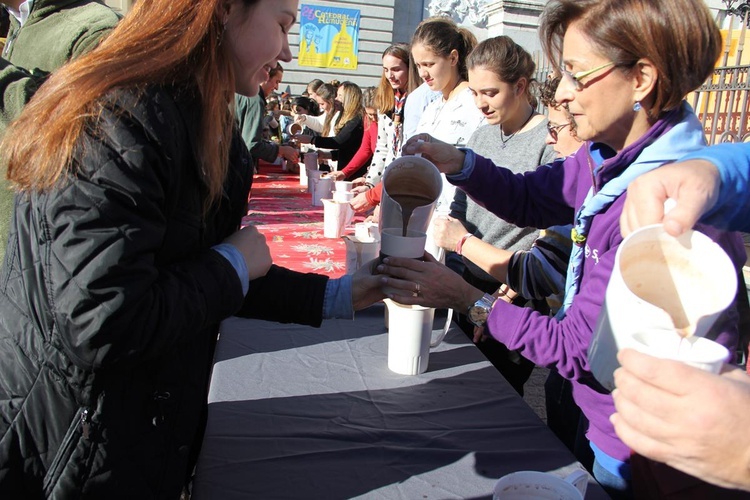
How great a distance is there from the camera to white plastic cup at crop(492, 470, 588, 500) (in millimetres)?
954

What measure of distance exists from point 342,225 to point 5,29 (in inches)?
79.8

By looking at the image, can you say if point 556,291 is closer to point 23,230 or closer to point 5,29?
point 23,230

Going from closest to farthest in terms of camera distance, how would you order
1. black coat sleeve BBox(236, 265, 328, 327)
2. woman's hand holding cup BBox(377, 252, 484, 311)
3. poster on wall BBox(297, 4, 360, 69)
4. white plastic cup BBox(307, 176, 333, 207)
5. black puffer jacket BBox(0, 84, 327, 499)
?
1. black puffer jacket BBox(0, 84, 327, 499)
2. black coat sleeve BBox(236, 265, 328, 327)
3. woman's hand holding cup BBox(377, 252, 484, 311)
4. white plastic cup BBox(307, 176, 333, 207)
5. poster on wall BBox(297, 4, 360, 69)

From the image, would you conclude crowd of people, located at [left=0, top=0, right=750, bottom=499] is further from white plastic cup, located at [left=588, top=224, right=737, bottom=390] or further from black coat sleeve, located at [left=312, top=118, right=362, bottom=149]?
black coat sleeve, located at [left=312, top=118, right=362, bottom=149]

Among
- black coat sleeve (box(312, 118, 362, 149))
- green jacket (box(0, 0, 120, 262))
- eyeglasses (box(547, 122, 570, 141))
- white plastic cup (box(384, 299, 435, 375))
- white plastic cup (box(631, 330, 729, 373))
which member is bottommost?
white plastic cup (box(384, 299, 435, 375))

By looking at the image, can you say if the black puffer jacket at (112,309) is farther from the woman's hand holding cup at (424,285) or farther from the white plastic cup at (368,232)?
the white plastic cup at (368,232)

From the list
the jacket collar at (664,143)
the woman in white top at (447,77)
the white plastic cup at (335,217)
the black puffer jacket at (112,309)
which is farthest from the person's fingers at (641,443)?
the white plastic cup at (335,217)

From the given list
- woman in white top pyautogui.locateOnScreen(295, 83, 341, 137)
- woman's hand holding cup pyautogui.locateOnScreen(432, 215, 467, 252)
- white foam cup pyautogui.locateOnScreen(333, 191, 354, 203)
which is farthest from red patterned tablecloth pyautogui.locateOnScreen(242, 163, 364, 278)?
woman in white top pyautogui.locateOnScreen(295, 83, 341, 137)

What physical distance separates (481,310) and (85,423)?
3.19 feet

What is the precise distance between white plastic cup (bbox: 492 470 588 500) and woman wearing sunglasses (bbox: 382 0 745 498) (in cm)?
41

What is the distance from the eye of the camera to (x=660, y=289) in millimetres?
862

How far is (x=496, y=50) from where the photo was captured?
2.57 meters

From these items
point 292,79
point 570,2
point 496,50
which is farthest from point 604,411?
point 292,79

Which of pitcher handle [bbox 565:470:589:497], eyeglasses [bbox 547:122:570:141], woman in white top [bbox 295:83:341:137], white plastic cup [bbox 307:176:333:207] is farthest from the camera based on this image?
woman in white top [bbox 295:83:341:137]
